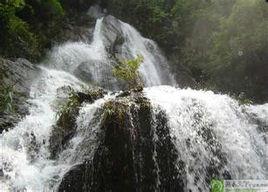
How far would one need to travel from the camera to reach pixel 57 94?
459 inches

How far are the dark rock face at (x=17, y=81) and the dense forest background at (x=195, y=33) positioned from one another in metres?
0.89

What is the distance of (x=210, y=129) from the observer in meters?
9.27

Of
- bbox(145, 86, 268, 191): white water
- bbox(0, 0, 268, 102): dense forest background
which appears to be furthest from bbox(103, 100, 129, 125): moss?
bbox(0, 0, 268, 102): dense forest background

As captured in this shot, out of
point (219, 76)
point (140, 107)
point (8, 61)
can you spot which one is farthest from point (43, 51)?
point (140, 107)

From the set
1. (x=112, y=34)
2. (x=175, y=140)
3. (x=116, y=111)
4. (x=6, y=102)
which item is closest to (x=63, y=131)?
(x=116, y=111)

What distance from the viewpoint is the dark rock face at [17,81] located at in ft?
31.3

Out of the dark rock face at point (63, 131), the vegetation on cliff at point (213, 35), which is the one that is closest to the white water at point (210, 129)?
the dark rock face at point (63, 131)

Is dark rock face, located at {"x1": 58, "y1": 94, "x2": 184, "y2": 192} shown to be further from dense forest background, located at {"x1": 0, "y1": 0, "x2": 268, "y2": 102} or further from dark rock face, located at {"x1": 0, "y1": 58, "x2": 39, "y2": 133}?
dense forest background, located at {"x1": 0, "y1": 0, "x2": 268, "y2": 102}

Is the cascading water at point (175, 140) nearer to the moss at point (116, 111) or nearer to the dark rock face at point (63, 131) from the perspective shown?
the dark rock face at point (63, 131)

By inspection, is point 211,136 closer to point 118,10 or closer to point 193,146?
point 193,146

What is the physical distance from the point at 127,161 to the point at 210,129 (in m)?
2.18

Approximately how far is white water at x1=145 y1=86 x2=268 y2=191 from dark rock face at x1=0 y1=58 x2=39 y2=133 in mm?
2913

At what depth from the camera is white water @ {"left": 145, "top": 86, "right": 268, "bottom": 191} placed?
8.58m

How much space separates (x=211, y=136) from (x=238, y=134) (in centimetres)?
105
